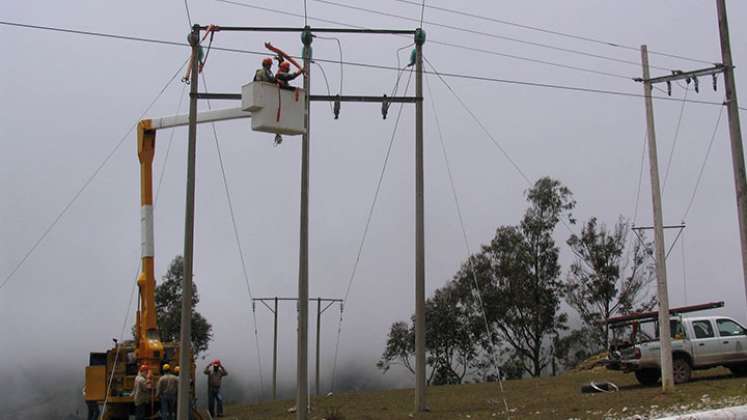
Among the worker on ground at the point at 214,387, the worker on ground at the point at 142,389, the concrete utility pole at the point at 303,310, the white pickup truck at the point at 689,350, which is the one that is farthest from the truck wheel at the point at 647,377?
the worker on ground at the point at 142,389

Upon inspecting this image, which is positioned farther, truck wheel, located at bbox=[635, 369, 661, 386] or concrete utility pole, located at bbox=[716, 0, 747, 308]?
truck wheel, located at bbox=[635, 369, 661, 386]

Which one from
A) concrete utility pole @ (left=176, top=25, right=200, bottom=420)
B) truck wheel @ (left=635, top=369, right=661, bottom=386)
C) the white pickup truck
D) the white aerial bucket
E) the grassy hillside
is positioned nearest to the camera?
the white aerial bucket

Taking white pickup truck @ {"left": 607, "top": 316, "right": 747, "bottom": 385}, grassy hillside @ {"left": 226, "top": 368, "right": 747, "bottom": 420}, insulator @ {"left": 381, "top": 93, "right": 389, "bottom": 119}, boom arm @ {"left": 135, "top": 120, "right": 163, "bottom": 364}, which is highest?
insulator @ {"left": 381, "top": 93, "right": 389, "bottom": 119}

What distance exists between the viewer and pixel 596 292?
5256cm

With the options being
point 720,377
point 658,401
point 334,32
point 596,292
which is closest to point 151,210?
point 334,32

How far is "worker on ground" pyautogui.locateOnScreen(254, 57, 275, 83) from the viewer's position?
1516 centimetres

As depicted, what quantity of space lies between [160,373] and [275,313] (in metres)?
16.4

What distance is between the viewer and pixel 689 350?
22.0m

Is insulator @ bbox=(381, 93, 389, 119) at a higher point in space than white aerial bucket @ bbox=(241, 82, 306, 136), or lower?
higher

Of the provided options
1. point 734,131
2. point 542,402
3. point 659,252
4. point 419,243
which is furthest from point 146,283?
point 734,131

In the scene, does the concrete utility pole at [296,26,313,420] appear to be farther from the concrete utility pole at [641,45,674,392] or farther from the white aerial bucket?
the concrete utility pole at [641,45,674,392]

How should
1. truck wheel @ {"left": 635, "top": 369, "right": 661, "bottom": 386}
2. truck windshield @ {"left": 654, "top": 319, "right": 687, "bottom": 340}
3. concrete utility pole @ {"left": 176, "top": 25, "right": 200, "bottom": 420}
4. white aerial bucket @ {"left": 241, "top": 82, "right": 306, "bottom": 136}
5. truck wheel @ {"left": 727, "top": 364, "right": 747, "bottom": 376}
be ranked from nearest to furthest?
1. white aerial bucket @ {"left": 241, "top": 82, "right": 306, "bottom": 136}
2. concrete utility pole @ {"left": 176, "top": 25, "right": 200, "bottom": 420}
3. truck windshield @ {"left": 654, "top": 319, "right": 687, "bottom": 340}
4. truck wheel @ {"left": 727, "top": 364, "right": 747, "bottom": 376}
5. truck wheel @ {"left": 635, "top": 369, "right": 661, "bottom": 386}

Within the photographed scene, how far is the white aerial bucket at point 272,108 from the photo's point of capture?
1498cm

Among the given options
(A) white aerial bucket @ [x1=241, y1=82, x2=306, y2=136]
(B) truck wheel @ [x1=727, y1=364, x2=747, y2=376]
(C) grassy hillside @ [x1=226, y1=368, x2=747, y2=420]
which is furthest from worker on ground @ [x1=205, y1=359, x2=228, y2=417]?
(B) truck wheel @ [x1=727, y1=364, x2=747, y2=376]
